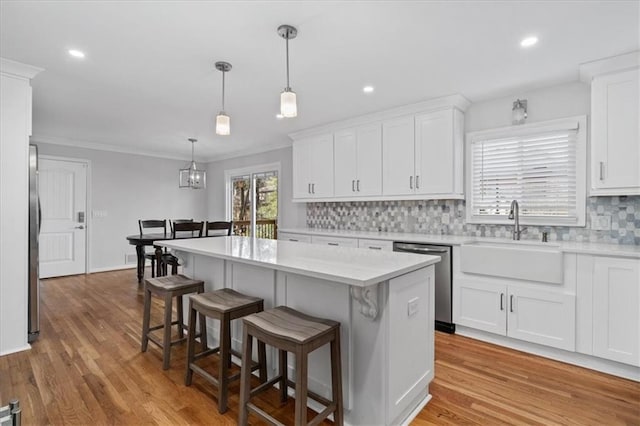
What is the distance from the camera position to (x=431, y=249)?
317cm

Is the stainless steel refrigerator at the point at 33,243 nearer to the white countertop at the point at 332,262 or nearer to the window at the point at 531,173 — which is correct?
the white countertop at the point at 332,262

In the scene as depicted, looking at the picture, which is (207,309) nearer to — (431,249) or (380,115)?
(431,249)

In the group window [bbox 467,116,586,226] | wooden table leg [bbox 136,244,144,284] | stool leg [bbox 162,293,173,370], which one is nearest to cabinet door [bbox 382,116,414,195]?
window [bbox 467,116,586,226]

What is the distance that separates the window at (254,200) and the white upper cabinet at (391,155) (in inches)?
56.8

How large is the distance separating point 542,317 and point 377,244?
1.60 meters

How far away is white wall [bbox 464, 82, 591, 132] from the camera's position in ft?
9.64

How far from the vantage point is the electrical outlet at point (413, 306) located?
1.78 metres

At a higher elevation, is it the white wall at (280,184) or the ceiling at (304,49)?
the ceiling at (304,49)

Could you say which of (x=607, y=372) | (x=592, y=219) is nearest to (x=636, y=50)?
(x=592, y=219)

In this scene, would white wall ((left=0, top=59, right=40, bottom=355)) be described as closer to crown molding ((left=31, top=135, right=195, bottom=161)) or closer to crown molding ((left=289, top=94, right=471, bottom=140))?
crown molding ((left=289, top=94, right=471, bottom=140))

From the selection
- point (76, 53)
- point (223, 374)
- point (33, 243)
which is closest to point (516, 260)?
point (223, 374)

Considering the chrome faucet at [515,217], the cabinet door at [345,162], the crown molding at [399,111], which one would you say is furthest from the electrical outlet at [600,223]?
the cabinet door at [345,162]

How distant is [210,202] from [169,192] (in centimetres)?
95

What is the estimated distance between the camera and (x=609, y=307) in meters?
2.36
